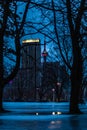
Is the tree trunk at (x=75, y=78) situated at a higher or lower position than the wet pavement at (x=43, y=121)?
higher

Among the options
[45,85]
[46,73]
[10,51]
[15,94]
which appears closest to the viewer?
[10,51]

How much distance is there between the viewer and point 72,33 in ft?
96.7

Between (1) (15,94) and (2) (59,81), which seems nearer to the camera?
(2) (59,81)

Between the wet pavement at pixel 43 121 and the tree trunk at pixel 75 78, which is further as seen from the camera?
the tree trunk at pixel 75 78

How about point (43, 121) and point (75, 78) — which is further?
point (75, 78)

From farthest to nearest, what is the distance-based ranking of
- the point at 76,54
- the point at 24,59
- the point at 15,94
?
the point at 15,94 → the point at 24,59 → the point at 76,54

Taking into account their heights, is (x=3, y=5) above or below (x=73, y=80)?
above

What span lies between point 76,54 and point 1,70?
228 inches

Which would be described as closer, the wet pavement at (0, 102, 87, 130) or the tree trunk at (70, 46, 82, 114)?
the wet pavement at (0, 102, 87, 130)

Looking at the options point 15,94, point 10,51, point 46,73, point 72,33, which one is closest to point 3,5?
point 72,33

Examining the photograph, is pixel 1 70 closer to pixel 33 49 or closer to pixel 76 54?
pixel 76 54

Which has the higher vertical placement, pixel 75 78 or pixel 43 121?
pixel 75 78

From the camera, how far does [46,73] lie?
287ft

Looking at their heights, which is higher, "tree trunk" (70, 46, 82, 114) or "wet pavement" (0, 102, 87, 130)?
"tree trunk" (70, 46, 82, 114)
